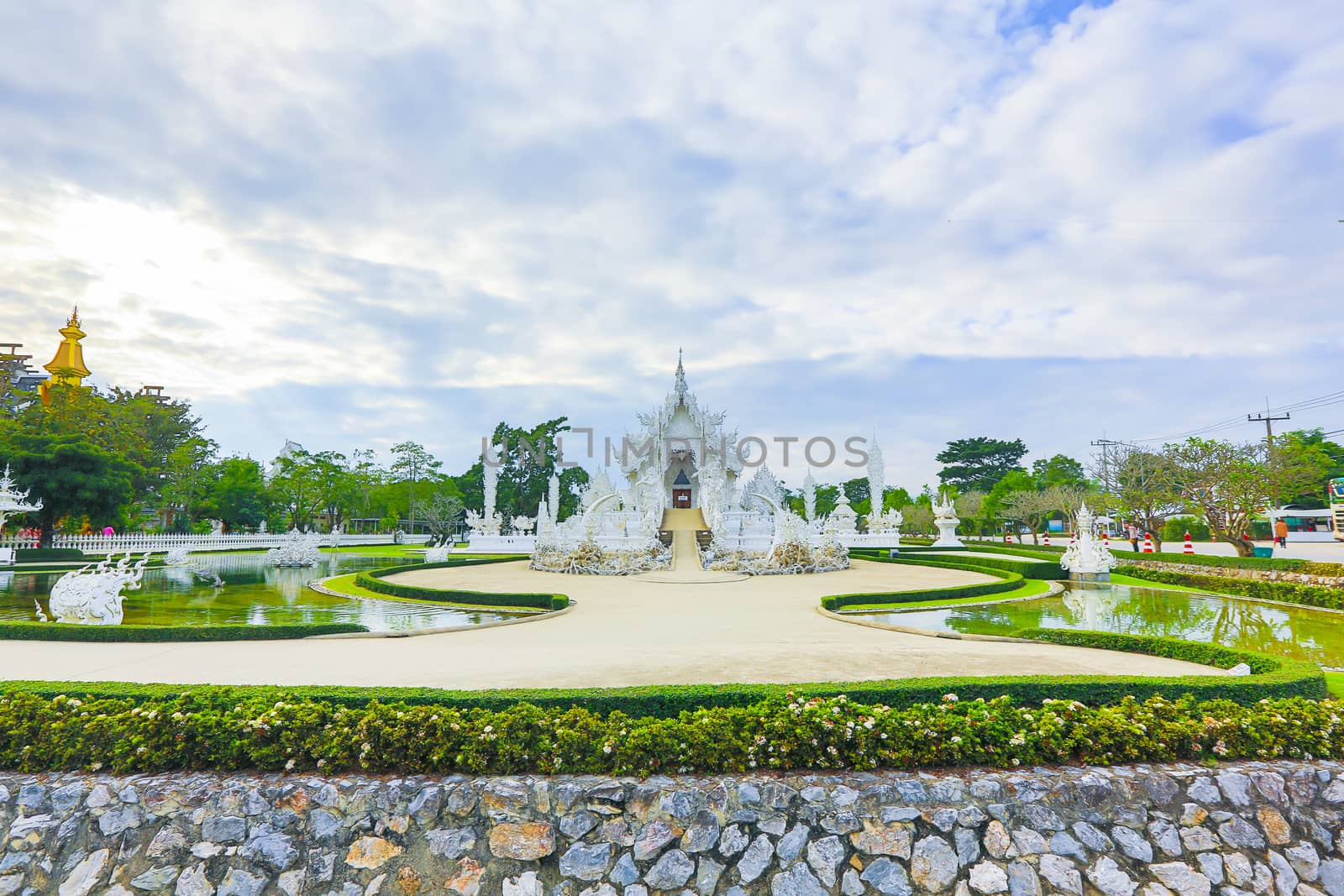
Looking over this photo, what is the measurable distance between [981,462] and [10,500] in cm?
6487

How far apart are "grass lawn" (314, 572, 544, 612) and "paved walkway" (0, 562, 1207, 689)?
1.94 m

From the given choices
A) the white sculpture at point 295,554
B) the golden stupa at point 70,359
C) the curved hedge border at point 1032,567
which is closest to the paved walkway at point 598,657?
the curved hedge border at point 1032,567

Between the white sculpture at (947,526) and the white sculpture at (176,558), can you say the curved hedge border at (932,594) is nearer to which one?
the white sculpture at (947,526)

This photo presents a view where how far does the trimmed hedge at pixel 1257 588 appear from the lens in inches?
496

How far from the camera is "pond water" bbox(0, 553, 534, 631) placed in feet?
37.0

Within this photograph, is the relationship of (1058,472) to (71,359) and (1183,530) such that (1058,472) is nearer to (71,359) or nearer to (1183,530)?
(1183,530)

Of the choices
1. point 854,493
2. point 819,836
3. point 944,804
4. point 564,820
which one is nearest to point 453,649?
point 564,820

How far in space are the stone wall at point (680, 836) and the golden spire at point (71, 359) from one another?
50.4m

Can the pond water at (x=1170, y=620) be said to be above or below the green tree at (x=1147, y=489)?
below

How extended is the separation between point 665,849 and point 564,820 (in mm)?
714

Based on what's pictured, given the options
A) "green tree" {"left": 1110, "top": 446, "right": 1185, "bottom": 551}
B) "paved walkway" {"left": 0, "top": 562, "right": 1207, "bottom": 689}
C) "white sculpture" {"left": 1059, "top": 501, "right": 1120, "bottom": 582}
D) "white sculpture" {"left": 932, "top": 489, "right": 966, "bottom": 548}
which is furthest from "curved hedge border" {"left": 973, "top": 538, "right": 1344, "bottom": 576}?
"paved walkway" {"left": 0, "top": 562, "right": 1207, "bottom": 689}

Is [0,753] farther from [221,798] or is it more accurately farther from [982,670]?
[982,670]

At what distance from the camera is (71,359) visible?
4197cm

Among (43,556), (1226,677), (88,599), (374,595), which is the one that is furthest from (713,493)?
(43,556)
